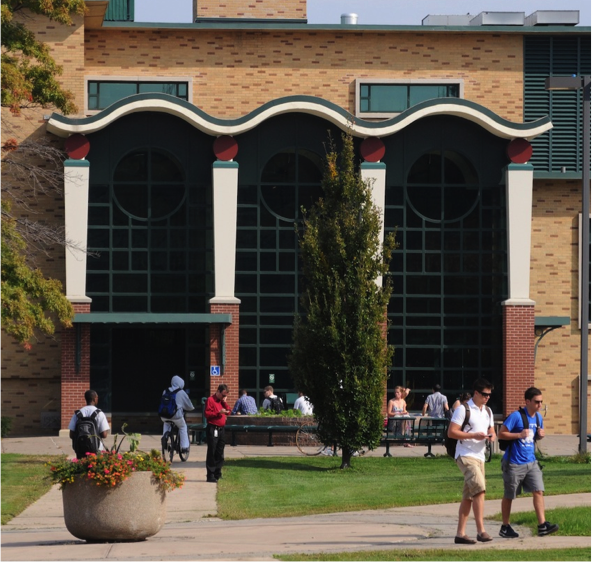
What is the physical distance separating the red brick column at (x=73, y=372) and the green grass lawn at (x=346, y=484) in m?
9.29

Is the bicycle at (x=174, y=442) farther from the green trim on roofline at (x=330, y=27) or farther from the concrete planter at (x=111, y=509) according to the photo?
the green trim on roofline at (x=330, y=27)

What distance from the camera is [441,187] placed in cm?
3541

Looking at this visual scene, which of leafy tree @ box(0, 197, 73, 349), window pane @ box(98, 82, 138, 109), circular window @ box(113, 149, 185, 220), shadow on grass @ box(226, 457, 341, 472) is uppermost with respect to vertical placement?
window pane @ box(98, 82, 138, 109)

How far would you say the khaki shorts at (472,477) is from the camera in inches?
523

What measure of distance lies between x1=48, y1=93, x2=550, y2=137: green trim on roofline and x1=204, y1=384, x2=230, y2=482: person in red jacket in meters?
13.6

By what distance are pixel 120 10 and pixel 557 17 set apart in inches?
546

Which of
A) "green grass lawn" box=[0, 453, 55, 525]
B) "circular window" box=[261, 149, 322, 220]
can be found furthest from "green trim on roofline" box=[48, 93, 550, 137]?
"green grass lawn" box=[0, 453, 55, 525]

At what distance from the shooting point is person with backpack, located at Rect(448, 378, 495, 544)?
13312mm

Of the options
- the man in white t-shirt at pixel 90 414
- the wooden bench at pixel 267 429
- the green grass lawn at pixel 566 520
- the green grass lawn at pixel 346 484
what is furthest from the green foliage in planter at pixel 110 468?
the wooden bench at pixel 267 429

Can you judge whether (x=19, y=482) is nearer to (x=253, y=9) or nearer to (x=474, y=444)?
(x=474, y=444)

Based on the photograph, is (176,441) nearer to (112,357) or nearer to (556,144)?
(112,357)

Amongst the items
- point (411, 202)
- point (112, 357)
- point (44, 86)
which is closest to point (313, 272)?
point (44, 86)

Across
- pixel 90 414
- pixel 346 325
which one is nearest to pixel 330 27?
pixel 346 325

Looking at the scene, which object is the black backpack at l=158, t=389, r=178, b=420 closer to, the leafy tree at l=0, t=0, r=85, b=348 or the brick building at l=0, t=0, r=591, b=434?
the leafy tree at l=0, t=0, r=85, b=348
